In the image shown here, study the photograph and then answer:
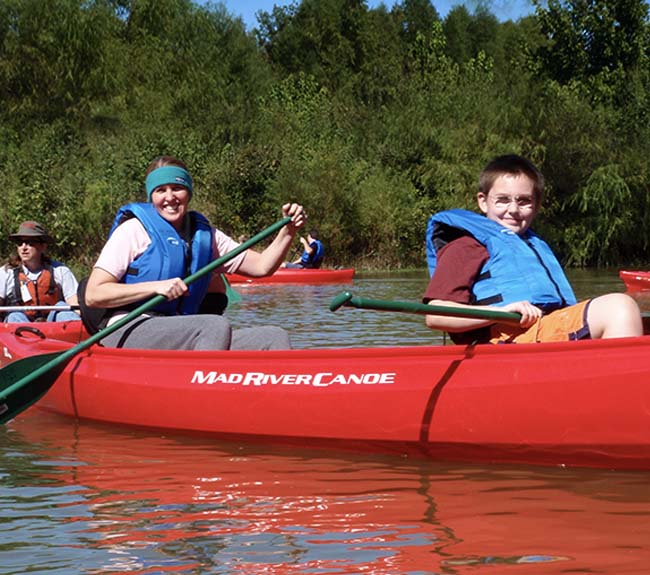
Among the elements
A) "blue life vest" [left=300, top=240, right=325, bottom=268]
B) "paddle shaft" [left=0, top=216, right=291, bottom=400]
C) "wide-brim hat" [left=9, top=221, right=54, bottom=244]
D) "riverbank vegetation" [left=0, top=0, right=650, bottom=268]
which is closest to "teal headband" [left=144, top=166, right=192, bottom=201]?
"paddle shaft" [left=0, top=216, right=291, bottom=400]

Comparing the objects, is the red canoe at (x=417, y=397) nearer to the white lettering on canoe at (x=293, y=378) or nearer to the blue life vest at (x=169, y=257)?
the white lettering on canoe at (x=293, y=378)

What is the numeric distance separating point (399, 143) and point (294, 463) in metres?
23.8

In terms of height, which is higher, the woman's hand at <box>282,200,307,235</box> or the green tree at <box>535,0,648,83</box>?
the green tree at <box>535,0,648,83</box>

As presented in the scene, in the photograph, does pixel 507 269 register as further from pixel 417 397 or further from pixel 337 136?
pixel 337 136

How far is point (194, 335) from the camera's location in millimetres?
5172

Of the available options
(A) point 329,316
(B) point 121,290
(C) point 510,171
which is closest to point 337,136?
(A) point 329,316

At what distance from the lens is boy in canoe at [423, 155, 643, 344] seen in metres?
4.16

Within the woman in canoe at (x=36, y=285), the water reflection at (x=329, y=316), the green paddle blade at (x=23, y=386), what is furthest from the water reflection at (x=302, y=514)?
the water reflection at (x=329, y=316)

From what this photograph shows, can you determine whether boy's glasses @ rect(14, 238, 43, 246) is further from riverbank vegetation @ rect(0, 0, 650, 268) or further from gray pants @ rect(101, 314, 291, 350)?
riverbank vegetation @ rect(0, 0, 650, 268)

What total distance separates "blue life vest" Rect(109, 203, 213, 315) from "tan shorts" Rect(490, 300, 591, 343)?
1.60 meters

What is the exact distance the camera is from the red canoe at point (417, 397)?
3953 mm

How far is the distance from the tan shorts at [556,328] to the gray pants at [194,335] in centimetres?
120

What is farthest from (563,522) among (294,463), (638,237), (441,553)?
(638,237)

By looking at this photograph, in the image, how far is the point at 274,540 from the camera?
3.35m
